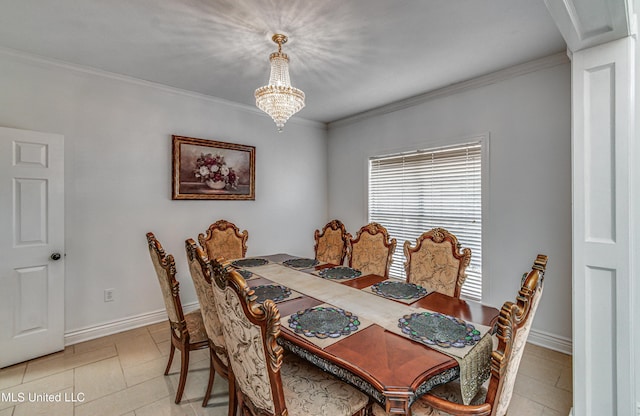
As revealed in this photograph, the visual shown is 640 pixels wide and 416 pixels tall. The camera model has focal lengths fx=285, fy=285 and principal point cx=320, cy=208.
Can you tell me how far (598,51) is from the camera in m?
1.51

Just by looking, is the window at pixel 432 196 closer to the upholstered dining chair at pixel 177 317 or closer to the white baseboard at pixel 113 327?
the upholstered dining chair at pixel 177 317

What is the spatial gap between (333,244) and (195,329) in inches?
66.2

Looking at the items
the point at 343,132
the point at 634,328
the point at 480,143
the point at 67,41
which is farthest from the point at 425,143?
the point at 67,41

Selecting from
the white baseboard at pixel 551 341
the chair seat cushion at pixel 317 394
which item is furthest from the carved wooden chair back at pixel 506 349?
the white baseboard at pixel 551 341

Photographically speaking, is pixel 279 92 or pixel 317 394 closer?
pixel 317 394

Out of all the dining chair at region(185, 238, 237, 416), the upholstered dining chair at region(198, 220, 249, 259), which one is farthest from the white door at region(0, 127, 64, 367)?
the dining chair at region(185, 238, 237, 416)

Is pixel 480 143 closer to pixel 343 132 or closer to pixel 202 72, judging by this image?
pixel 343 132

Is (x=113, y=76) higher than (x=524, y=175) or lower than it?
higher

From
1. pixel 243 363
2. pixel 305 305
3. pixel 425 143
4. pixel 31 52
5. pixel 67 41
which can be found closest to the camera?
pixel 243 363

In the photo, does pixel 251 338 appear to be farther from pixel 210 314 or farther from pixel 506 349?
pixel 506 349

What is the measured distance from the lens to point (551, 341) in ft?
8.66

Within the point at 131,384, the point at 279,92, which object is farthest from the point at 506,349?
the point at 131,384

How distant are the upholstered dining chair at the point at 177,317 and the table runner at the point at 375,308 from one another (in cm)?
65

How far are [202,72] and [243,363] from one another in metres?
2.81
